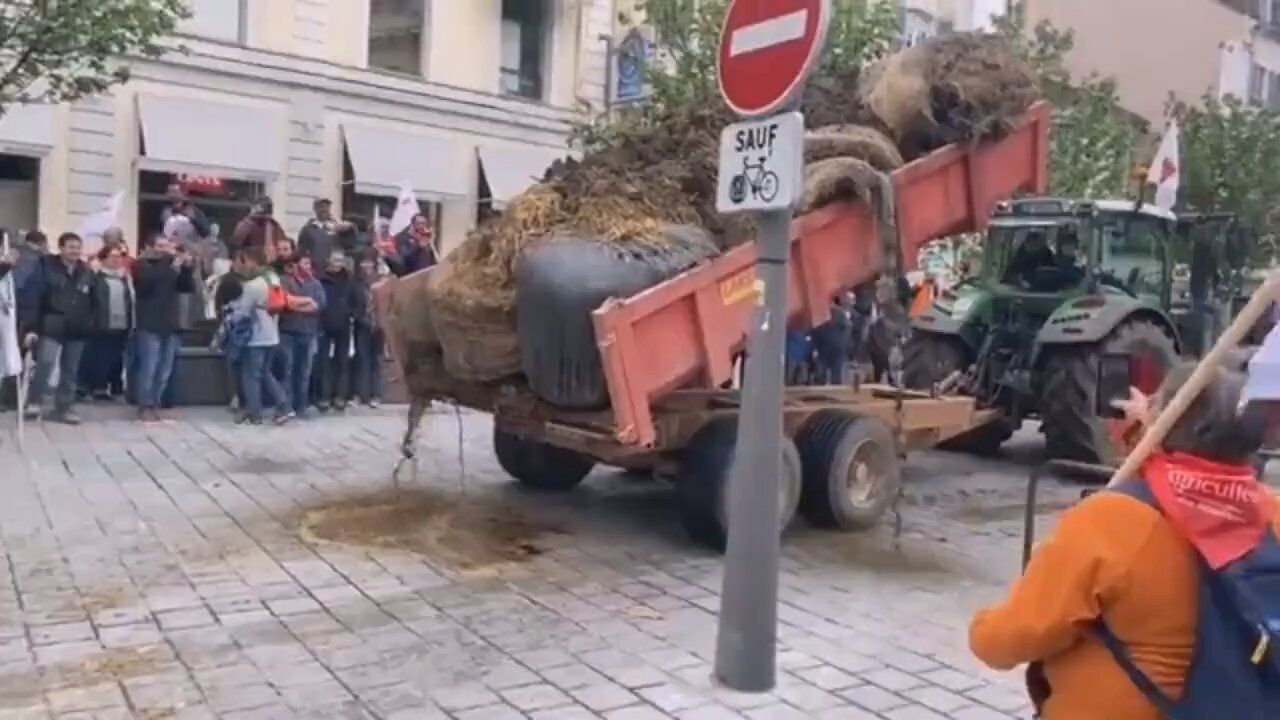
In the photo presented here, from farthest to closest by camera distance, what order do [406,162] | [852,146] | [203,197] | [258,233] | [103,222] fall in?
[406,162] → [203,197] → [103,222] → [258,233] → [852,146]

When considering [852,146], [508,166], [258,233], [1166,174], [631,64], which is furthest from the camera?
[631,64]

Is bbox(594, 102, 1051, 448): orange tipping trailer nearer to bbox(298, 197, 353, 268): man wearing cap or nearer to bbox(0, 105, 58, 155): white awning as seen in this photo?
bbox(298, 197, 353, 268): man wearing cap

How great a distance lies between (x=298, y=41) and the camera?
21297 millimetres

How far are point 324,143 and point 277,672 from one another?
17142 mm

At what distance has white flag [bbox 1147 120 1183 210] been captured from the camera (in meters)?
13.2

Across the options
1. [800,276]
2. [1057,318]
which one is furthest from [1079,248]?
[800,276]

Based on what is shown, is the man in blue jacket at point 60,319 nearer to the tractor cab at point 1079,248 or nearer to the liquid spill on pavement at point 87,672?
the liquid spill on pavement at point 87,672

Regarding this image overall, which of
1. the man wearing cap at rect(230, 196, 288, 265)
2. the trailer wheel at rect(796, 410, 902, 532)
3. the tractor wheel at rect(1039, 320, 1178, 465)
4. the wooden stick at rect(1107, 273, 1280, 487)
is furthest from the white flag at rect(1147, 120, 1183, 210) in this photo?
the wooden stick at rect(1107, 273, 1280, 487)

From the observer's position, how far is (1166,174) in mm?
13836

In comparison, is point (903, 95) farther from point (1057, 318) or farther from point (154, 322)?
point (154, 322)

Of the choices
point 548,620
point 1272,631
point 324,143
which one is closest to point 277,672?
point 548,620

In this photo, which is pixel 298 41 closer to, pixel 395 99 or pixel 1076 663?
pixel 395 99

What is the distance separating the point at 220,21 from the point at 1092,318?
47.8 ft

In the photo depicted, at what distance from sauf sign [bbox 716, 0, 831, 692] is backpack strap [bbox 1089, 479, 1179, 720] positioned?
279 cm
